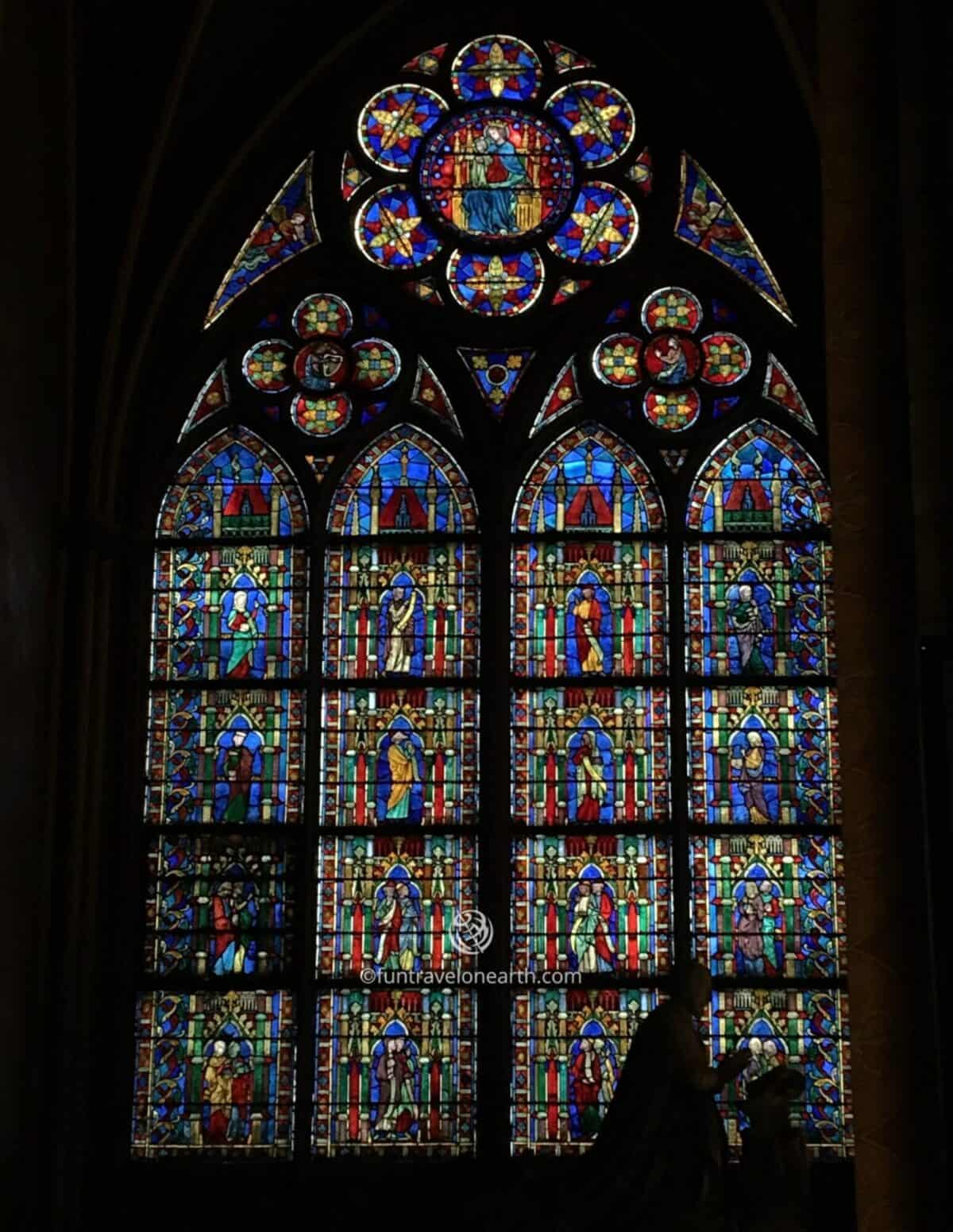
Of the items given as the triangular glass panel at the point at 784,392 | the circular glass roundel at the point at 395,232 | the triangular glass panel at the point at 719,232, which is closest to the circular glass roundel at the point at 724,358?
the triangular glass panel at the point at 784,392

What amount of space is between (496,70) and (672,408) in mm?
2238

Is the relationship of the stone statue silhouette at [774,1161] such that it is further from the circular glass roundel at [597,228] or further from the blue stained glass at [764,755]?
the circular glass roundel at [597,228]

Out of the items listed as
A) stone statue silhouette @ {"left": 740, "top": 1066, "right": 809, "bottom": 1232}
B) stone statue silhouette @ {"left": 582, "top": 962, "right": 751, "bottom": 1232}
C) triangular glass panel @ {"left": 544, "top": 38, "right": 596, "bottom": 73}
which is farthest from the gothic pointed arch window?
stone statue silhouette @ {"left": 740, "top": 1066, "right": 809, "bottom": 1232}

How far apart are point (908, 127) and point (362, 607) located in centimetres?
436

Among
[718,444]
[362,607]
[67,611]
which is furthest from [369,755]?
[718,444]

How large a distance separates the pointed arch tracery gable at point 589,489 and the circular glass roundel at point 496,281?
811 mm

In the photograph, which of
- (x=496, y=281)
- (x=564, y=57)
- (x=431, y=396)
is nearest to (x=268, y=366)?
(x=431, y=396)

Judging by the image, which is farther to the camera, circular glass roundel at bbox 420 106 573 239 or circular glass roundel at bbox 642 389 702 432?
circular glass roundel at bbox 420 106 573 239

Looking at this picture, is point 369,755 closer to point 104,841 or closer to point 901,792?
point 104,841

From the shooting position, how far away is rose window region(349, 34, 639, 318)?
12.9m

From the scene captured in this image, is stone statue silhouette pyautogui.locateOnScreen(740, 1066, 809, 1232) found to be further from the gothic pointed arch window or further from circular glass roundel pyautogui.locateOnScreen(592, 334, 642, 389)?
circular glass roundel pyautogui.locateOnScreen(592, 334, 642, 389)

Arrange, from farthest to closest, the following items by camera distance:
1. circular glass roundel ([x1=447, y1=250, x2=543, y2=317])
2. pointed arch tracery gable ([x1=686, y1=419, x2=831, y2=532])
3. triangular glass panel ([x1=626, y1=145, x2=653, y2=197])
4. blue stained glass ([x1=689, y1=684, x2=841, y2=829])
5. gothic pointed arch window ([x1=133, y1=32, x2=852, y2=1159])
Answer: triangular glass panel ([x1=626, y1=145, x2=653, y2=197]) → circular glass roundel ([x1=447, y1=250, x2=543, y2=317]) → pointed arch tracery gable ([x1=686, y1=419, x2=831, y2=532]) → blue stained glass ([x1=689, y1=684, x2=841, y2=829]) → gothic pointed arch window ([x1=133, y1=32, x2=852, y2=1159])

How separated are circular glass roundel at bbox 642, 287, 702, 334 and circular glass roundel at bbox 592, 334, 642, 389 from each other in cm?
13

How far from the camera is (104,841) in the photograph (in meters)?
11.8
